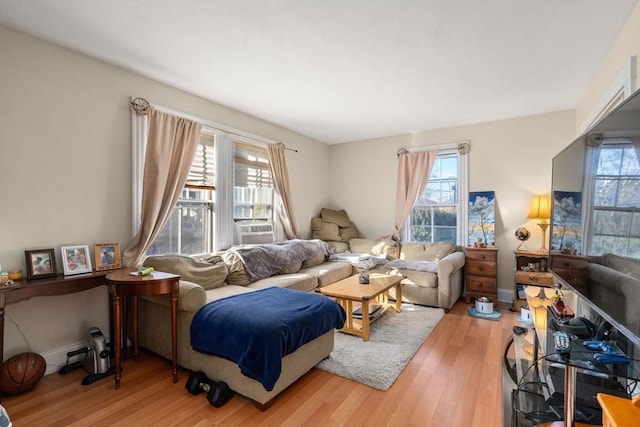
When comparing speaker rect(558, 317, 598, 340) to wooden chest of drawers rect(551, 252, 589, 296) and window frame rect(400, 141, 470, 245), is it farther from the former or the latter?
window frame rect(400, 141, 470, 245)

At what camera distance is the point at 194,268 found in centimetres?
277

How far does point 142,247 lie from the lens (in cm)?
274

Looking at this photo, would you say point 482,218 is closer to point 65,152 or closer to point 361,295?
point 361,295

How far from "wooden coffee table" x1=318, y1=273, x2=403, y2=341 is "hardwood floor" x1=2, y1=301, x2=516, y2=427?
59 cm

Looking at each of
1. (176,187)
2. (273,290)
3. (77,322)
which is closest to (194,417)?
(273,290)

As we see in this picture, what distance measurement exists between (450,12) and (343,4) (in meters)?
0.69

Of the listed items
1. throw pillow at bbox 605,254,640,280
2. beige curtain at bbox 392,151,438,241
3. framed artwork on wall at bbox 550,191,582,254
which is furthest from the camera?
beige curtain at bbox 392,151,438,241

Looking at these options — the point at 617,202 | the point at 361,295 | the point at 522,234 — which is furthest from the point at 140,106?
the point at 522,234

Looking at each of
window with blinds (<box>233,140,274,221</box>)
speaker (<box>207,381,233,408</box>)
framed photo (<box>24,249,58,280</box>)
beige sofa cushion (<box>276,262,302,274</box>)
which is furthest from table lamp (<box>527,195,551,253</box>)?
framed photo (<box>24,249,58,280</box>)

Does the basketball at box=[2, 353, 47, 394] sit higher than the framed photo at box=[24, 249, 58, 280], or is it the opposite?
the framed photo at box=[24, 249, 58, 280]

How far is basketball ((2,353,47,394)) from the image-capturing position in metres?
1.95

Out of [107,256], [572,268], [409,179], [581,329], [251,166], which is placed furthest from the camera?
[409,179]

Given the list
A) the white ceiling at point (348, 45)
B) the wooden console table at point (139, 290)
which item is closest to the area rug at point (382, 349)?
the wooden console table at point (139, 290)

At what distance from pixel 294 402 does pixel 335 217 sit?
347cm
